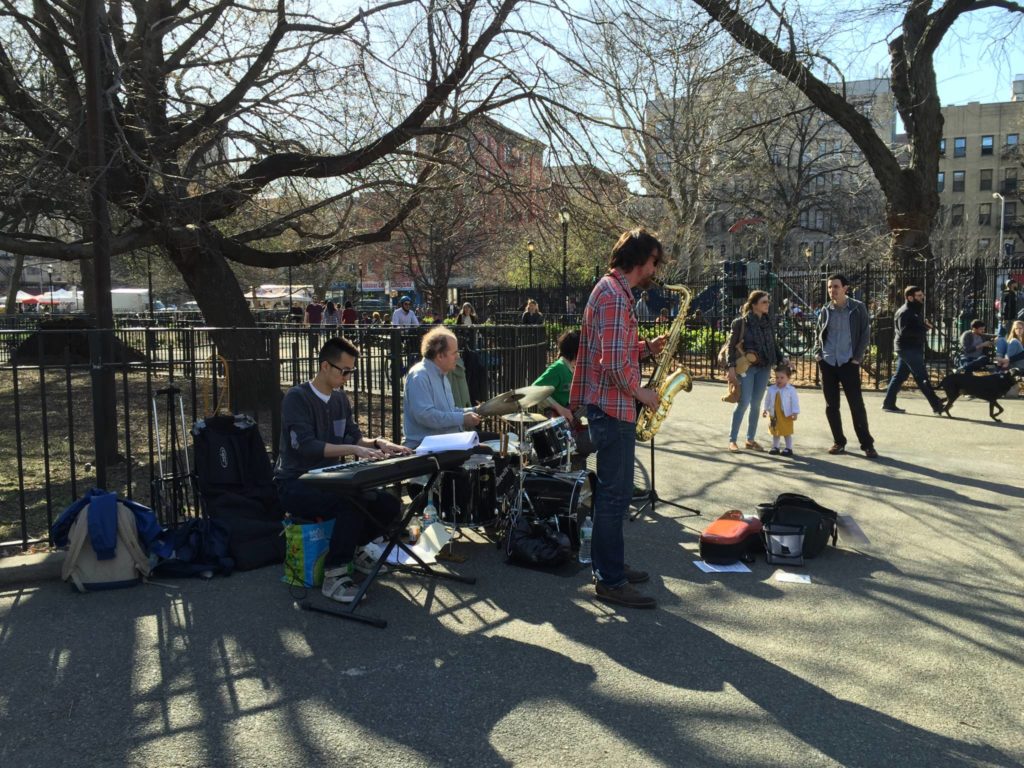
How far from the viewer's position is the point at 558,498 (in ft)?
17.9

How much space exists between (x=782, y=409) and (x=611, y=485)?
17.4 ft

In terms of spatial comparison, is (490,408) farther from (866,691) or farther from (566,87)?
(566,87)

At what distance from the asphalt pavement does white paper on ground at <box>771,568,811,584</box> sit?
7 cm

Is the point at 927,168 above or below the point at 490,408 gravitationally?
above

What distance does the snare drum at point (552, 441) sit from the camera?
5.80m

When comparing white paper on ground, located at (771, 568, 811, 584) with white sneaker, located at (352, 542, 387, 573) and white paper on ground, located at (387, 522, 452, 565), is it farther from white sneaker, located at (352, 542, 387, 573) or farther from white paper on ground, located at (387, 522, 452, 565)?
white sneaker, located at (352, 542, 387, 573)

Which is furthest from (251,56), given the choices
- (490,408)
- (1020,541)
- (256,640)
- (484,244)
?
(484,244)

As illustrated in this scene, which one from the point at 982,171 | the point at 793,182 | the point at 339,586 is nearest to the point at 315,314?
the point at 339,586

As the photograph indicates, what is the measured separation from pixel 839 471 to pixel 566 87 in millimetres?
5161

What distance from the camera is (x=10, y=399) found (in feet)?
49.6

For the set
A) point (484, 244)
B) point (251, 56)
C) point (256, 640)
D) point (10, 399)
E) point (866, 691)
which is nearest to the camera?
point (866, 691)

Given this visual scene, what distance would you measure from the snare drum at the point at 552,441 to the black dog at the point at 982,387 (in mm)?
8355

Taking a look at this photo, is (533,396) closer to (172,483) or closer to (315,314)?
(172,483)

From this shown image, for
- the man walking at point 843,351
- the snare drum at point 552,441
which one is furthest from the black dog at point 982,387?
the snare drum at point 552,441
